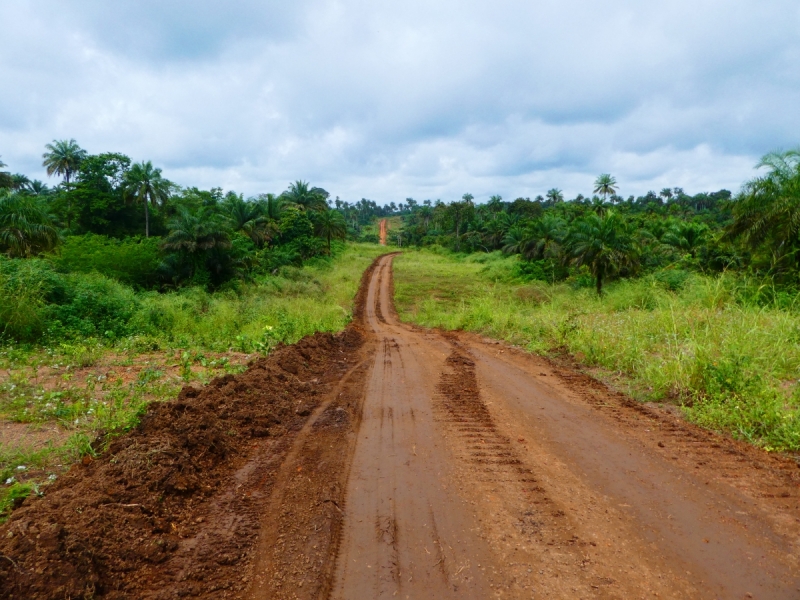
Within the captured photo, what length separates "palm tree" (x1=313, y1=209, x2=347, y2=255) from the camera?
49594mm

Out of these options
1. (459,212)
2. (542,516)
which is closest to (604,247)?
(542,516)

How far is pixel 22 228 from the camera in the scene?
2212 cm

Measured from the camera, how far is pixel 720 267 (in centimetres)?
2866

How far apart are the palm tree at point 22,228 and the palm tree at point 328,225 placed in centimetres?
2752

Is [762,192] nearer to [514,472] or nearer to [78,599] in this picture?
[514,472]

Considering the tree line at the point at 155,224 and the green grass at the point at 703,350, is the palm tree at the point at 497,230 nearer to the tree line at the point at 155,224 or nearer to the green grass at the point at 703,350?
the tree line at the point at 155,224

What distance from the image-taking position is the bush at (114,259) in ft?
82.5

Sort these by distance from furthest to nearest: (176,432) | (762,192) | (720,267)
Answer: (720,267), (762,192), (176,432)

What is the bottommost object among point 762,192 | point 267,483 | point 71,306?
point 267,483

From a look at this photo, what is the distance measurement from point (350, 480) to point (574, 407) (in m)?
3.64

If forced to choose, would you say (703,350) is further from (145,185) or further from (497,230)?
(497,230)

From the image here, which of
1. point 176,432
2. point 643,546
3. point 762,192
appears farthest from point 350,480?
point 762,192

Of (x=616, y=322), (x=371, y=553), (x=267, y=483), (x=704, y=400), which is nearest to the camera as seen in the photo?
(x=371, y=553)

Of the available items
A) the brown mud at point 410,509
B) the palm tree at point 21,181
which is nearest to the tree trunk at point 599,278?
the brown mud at point 410,509
